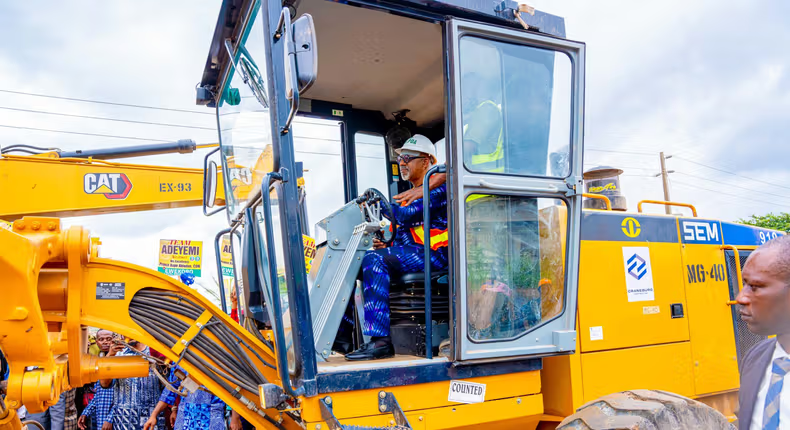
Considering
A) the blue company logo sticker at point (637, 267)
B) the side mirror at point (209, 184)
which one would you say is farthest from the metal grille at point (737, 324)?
the side mirror at point (209, 184)

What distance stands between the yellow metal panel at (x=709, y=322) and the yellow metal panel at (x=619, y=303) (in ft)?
0.47

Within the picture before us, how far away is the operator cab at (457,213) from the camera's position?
2.80m

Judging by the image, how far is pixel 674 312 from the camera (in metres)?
3.68

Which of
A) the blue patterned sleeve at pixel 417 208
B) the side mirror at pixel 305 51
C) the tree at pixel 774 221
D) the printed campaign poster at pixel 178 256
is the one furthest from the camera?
the tree at pixel 774 221

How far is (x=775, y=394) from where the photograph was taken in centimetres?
176

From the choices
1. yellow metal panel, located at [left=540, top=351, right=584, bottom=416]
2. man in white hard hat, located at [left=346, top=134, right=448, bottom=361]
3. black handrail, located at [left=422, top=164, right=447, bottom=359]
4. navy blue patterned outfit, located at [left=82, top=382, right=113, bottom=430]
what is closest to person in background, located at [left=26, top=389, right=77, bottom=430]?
navy blue patterned outfit, located at [left=82, top=382, right=113, bottom=430]

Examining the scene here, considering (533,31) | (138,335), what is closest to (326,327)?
(138,335)

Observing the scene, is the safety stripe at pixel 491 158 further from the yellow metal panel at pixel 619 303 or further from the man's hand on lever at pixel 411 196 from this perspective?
the yellow metal panel at pixel 619 303

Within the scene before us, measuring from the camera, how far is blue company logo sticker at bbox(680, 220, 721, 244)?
390cm

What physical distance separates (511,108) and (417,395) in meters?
1.56

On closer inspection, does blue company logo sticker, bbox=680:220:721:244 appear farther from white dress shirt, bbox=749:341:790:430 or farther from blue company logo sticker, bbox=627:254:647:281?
white dress shirt, bbox=749:341:790:430

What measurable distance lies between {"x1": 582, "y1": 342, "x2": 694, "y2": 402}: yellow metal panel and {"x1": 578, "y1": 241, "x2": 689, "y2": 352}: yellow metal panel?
0.16 feet

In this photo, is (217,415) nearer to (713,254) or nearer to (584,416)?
(584,416)

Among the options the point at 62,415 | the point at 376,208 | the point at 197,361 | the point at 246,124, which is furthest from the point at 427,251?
the point at 62,415
